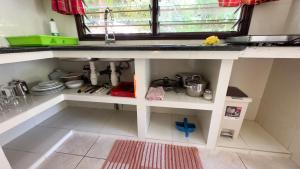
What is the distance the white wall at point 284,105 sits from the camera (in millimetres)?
1078

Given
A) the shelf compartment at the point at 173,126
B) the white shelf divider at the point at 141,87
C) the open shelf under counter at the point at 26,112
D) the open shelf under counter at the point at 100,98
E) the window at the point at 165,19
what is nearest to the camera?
Answer: the open shelf under counter at the point at 26,112

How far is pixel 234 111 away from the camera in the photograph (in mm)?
1192

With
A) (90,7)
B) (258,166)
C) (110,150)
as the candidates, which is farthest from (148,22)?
(258,166)

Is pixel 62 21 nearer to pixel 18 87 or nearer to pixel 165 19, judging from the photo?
pixel 18 87

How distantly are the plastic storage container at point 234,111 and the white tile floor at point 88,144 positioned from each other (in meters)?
0.21

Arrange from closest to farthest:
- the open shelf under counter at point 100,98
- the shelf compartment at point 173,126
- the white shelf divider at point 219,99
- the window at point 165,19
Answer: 1. the white shelf divider at point 219,99
2. the open shelf under counter at point 100,98
3. the shelf compartment at point 173,126
4. the window at point 165,19

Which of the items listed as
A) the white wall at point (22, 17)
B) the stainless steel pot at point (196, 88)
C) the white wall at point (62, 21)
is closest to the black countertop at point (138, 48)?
the stainless steel pot at point (196, 88)

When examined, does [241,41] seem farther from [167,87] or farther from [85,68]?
[85,68]

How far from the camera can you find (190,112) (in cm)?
173

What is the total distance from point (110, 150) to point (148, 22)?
1.36 meters

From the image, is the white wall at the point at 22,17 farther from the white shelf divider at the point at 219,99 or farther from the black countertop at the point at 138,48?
the white shelf divider at the point at 219,99

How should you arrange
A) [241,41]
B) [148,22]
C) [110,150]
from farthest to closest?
[148,22], [110,150], [241,41]

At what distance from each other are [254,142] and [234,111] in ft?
1.23

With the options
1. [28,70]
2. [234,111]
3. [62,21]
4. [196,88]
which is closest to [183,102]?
[196,88]
